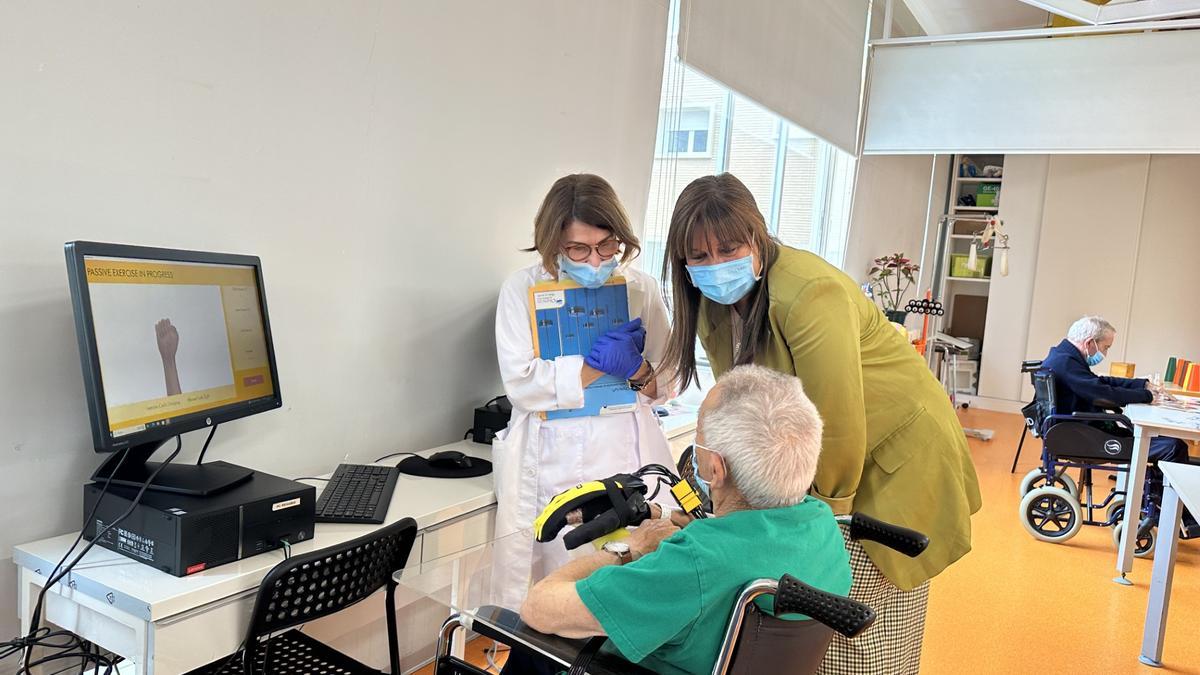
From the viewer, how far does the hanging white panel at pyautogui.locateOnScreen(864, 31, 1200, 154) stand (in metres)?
5.04

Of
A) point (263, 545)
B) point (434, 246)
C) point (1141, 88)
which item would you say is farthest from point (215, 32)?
point (1141, 88)

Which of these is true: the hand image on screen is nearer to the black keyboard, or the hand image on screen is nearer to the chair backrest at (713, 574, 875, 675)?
the black keyboard

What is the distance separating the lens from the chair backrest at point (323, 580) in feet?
4.85

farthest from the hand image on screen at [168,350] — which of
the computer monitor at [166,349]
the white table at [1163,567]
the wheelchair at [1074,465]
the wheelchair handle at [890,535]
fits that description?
the wheelchair at [1074,465]

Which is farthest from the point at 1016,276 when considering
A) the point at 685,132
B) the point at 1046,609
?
the point at 685,132

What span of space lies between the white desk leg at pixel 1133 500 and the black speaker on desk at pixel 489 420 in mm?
2961

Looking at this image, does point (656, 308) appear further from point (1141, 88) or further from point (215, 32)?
point (1141, 88)

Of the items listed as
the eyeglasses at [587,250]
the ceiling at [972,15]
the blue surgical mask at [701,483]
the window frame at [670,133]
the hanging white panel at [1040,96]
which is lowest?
the blue surgical mask at [701,483]

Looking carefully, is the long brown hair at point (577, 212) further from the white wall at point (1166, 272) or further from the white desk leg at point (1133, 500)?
the white wall at point (1166, 272)

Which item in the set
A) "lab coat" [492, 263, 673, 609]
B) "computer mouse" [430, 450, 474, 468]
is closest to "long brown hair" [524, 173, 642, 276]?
"lab coat" [492, 263, 673, 609]

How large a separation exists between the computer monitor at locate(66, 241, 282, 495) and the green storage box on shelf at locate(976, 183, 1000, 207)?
27.8 ft

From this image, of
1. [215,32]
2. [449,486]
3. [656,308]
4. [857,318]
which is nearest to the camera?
[857,318]

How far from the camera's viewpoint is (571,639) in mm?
1370

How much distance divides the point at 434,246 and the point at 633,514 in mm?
1435
